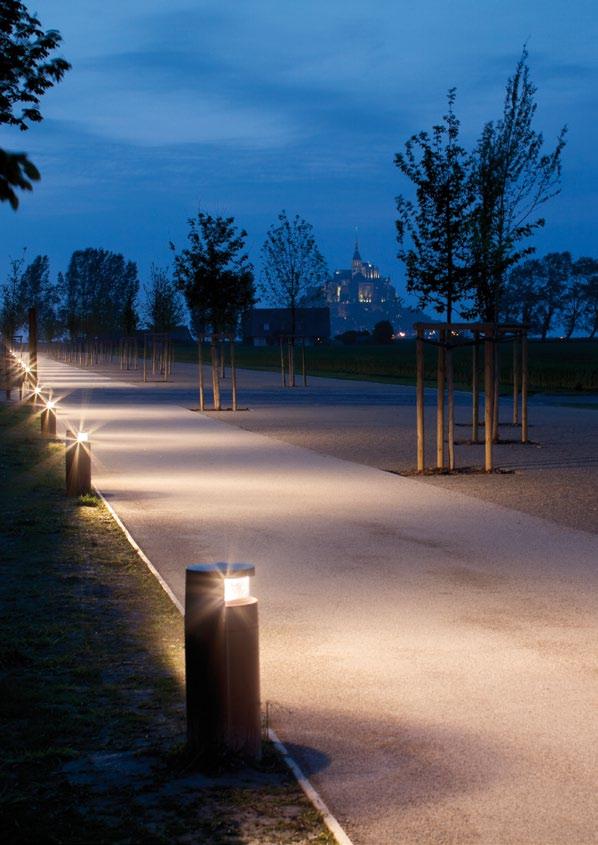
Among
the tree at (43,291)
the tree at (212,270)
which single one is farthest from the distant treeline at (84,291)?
the tree at (212,270)

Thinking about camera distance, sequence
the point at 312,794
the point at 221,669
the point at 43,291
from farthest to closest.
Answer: the point at 43,291, the point at 221,669, the point at 312,794

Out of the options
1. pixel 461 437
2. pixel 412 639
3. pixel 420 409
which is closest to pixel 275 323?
pixel 461 437

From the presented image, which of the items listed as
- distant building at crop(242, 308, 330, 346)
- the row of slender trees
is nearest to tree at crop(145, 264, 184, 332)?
the row of slender trees

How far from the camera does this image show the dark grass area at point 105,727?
444 cm

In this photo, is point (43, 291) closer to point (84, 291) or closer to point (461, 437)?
point (84, 291)

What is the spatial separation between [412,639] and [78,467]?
6.95 meters

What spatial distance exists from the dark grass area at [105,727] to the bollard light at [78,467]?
351cm

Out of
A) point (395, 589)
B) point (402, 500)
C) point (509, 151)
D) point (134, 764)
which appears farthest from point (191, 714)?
point (509, 151)

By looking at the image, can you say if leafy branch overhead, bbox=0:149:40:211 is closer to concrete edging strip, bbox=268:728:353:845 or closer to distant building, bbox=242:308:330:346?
concrete edging strip, bbox=268:728:353:845

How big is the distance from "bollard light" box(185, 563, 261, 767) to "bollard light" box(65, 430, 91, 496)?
8533mm

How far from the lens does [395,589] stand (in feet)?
28.5

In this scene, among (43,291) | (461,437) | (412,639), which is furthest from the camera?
(43,291)

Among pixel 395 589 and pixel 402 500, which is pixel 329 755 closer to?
pixel 395 589

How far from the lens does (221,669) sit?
16.7 ft
